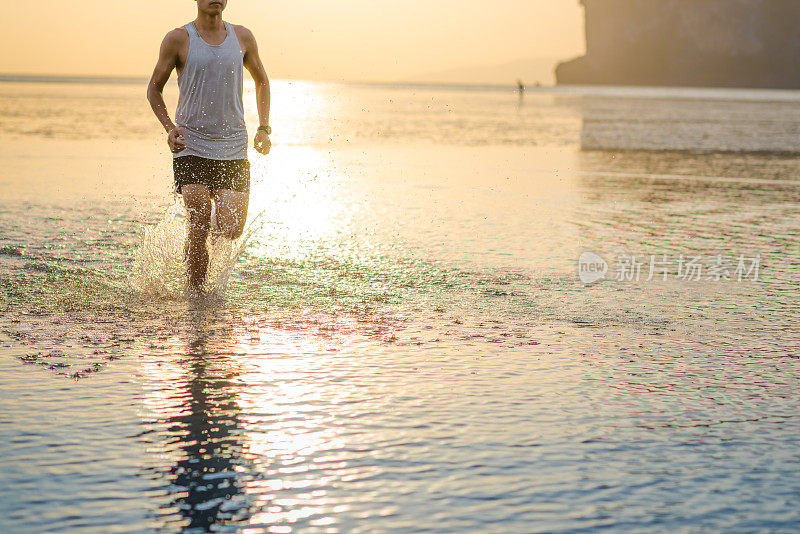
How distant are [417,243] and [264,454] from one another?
6.43 meters

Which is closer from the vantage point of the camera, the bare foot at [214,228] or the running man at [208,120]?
the running man at [208,120]

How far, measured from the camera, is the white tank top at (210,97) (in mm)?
7160

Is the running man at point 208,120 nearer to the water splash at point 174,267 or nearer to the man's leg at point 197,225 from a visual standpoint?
the man's leg at point 197,225

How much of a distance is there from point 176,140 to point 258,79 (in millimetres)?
837

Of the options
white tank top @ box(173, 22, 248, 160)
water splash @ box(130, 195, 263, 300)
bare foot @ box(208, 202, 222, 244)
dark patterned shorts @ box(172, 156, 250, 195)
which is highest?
white tank top @ box(173, 22, 248, 160)

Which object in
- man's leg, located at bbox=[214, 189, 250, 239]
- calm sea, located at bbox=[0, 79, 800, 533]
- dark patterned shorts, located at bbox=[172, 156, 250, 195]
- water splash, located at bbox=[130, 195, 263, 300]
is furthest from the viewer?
water splash, located at bbox=[130, 195, 263, 300]

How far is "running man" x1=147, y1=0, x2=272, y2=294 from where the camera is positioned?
715 cm

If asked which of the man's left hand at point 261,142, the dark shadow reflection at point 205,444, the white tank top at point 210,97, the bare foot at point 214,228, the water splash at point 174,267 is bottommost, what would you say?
the dark shadow reflection at point 205,444

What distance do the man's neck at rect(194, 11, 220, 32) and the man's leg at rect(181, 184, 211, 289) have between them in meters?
1.03

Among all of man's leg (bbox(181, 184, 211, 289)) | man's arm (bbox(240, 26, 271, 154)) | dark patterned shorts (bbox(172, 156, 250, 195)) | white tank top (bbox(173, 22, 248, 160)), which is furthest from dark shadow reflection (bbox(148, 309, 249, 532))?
man's arm (bbox(240, 26, 271, 154))

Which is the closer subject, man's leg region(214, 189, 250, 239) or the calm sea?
the calm sea

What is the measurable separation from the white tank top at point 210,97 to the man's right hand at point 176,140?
0.23ft

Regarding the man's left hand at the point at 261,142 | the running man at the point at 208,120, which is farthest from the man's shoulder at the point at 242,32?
the man's left hand at the point at 261,142

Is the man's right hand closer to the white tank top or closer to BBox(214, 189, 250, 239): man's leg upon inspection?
the white tank top
